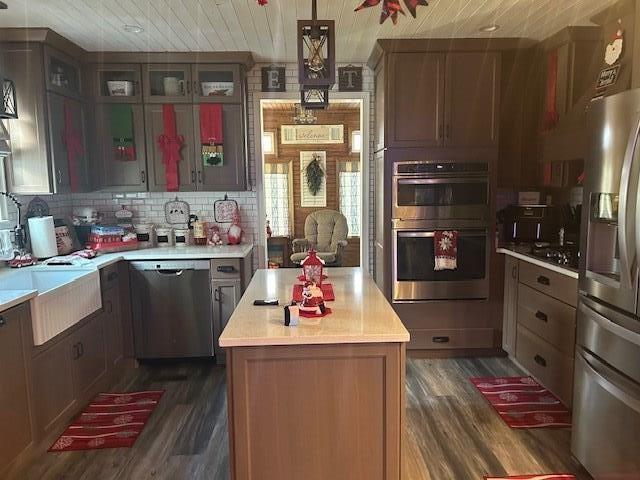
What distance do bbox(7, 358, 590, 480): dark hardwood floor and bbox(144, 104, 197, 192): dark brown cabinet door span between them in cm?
158

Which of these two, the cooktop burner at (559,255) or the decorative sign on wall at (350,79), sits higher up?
the decorative sign on wall at (350,79)

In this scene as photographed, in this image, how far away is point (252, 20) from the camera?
2996mm

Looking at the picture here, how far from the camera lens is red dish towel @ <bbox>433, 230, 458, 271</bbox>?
11.8ft

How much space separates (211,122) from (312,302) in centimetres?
238

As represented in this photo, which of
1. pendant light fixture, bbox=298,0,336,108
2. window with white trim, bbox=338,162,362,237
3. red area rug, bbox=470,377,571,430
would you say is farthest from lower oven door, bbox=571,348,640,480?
window with white trim, bbox=338,162,362,237

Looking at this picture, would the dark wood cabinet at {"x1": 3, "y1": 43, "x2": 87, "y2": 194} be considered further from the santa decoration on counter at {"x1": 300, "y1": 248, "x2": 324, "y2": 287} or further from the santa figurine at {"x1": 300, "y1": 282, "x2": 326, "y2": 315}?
the santa figurine at {"x1": 300, "y1": 282, "x2": 326, "y2": 315}

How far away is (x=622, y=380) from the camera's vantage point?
6.29 feet

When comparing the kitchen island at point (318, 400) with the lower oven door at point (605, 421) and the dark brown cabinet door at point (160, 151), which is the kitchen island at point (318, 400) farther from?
the dark brown cabinet door at point (160, 151)

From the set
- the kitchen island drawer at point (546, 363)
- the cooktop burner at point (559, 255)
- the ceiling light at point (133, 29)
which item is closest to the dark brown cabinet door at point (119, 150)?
the ceiling light at point (133, 29)

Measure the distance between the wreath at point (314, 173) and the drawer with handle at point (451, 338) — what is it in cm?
421

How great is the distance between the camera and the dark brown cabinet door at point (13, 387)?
84.2 inches

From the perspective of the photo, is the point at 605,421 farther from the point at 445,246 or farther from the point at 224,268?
the point at 224,268

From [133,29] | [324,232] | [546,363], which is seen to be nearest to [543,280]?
[546,363]

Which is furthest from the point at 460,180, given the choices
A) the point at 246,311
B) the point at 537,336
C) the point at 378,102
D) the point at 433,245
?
the point at 246,311
